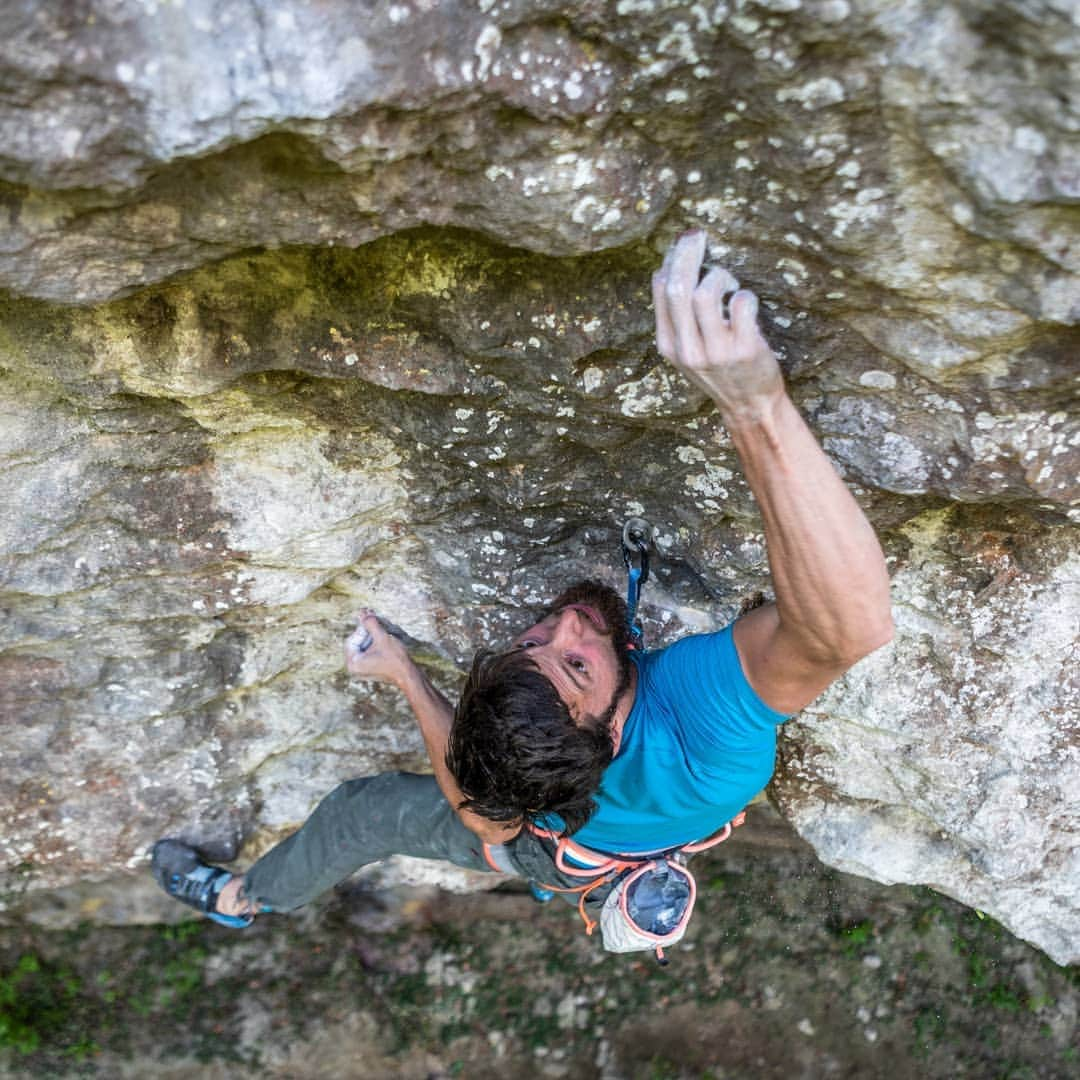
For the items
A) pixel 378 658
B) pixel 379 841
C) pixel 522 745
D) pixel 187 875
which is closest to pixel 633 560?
pixel 522 745

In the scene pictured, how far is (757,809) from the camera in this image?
3.80m

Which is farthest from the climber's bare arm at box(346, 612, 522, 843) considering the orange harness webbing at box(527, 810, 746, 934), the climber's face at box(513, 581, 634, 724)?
the climber's face at box(513, 581, 634, 724)

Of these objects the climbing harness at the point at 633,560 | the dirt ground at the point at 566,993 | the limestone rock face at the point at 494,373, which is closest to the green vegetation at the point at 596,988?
the dirt ground at the point at 566,993

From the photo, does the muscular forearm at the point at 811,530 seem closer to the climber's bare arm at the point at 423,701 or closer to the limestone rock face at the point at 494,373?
the limestone rock face at the point at 494,373

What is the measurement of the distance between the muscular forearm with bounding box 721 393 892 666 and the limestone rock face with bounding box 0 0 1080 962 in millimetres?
263

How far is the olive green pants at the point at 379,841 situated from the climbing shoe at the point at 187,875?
25cm

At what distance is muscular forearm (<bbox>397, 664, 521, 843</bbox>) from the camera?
259 cm

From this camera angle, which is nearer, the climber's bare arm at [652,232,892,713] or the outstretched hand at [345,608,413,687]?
the climber's bare arm at [652,232,892,713]

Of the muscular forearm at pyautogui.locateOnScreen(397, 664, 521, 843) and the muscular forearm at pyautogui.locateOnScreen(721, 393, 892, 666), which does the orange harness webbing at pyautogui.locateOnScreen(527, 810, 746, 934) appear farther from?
the muscular forearm at pyautogui.locateOnScreen(721, 393, 892, 666)

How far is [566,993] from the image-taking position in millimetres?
4469

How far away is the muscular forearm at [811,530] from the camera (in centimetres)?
165

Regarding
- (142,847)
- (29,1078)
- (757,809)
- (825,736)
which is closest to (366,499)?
(825,736)

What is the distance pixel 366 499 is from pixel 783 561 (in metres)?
1.22

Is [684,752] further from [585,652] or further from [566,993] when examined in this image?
[566,993]
